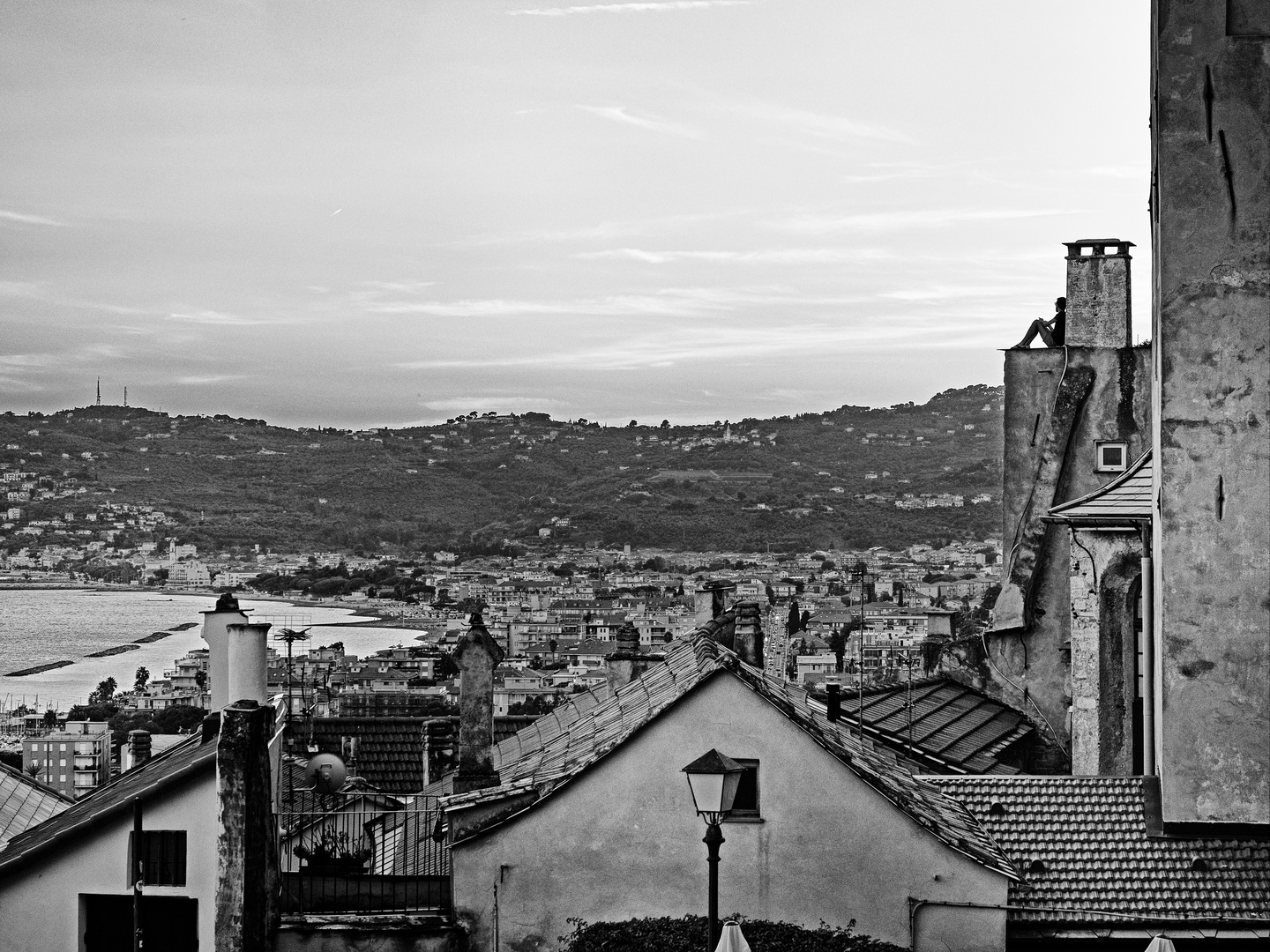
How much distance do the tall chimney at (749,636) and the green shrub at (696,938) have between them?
19.4ft

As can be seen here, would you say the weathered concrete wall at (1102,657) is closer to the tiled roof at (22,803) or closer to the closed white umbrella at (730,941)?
the closed white umbrella at (730,941)

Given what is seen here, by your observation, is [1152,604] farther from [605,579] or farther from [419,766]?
[605,579]

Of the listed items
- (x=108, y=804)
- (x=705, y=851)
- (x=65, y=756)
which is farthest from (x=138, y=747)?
(x=65, y=756)

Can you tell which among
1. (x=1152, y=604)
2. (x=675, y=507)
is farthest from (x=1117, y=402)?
(x=675, y=507)

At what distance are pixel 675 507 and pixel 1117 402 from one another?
162 m

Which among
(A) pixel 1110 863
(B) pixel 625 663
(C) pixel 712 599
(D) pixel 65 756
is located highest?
(C) pixel 712 599

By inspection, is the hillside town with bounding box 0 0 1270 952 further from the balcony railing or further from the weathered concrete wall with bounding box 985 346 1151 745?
the weathered concrete wall with bounding box 985 346 1151 745

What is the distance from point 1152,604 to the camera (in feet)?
41.2

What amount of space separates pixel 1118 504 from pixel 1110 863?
6.60 metres

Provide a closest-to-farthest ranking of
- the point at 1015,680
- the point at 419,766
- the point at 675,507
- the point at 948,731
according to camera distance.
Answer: the point at 948,731 → the point at 1015,680 → the point at 419,766 → the point at 675,507

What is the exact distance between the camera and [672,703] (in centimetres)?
1382

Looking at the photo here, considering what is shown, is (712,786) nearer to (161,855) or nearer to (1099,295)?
(161,855)

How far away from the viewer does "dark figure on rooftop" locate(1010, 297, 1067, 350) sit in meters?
27.9

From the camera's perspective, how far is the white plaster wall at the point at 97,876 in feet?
46.1
